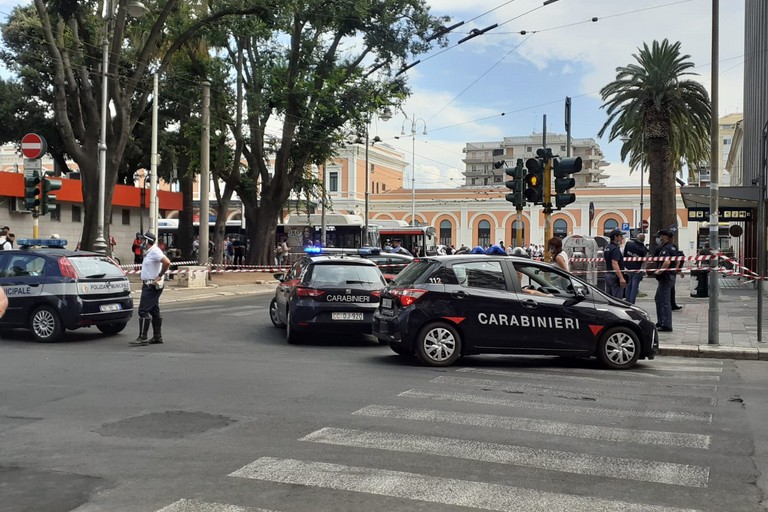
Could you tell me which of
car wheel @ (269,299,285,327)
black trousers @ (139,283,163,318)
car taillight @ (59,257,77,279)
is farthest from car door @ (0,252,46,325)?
car wheel @ (269,299,285,327)

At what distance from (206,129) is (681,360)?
20373mm

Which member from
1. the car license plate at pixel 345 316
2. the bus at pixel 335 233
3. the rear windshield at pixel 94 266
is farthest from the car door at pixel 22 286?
the bus at pixel 335 233

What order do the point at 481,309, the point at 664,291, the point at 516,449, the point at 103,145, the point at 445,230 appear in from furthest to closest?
the point at 445,230, the point at 103,145, the point at 664,291, the point at 481,309, the point at 516,449

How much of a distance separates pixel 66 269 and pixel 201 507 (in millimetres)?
9464

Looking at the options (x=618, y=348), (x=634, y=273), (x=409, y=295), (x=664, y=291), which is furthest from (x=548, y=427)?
(x=634, y=273)

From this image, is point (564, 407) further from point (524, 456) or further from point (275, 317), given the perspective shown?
point (275, 317)

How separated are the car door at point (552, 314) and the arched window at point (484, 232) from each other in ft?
240

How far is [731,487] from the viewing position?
529 centimetres

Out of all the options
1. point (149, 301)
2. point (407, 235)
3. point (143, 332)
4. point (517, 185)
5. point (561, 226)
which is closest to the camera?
point (149, 301)

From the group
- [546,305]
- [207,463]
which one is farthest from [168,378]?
[546,305]

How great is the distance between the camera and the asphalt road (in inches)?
198

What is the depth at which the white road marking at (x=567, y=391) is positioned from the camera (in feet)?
28.2

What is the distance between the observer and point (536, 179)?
16.6 meters

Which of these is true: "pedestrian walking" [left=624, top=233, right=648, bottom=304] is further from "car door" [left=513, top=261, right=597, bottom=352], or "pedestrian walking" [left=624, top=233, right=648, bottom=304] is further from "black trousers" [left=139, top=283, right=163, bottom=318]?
"black trousers" [left=139, top=283, right=163, bottom=318]
